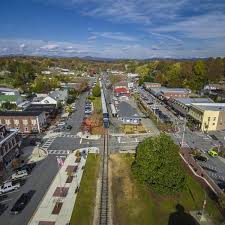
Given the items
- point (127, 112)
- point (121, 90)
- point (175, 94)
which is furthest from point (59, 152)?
point (121, 90)

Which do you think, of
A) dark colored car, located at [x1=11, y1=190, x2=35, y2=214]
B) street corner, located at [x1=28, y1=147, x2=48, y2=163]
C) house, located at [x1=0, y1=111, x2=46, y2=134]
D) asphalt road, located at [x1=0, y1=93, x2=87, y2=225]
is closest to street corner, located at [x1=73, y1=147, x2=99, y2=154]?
asphalt road, located at [x1=0, y1=93, x2=87, y2=225]

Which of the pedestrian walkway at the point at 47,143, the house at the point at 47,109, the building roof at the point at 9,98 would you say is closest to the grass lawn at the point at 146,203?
the pedestrian walkway at the point at 47,143

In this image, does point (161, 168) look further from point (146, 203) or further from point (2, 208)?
point (2, 208)

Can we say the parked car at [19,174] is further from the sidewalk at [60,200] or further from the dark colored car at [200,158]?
the dark colored car at [200,158]

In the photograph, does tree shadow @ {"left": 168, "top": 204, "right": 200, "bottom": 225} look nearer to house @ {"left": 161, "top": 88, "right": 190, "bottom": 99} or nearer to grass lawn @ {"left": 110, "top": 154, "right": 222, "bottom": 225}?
grass lawn @ {"left": 110, "top": 154, "right": 222, "bottom": 225}

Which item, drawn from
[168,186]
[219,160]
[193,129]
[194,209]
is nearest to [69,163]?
[168,186]

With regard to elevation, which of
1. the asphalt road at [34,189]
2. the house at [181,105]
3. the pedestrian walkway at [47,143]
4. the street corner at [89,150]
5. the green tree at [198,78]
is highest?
the green tree at [198,78]

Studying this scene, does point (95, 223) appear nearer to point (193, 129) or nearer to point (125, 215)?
point (125, 215)

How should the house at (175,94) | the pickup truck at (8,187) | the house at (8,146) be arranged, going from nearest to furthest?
the pickup truck at (8,187), the house at (8,146), the house at (175,94)
